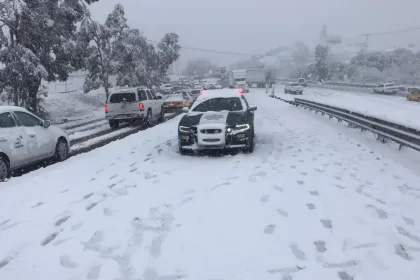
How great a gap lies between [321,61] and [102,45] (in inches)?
2890

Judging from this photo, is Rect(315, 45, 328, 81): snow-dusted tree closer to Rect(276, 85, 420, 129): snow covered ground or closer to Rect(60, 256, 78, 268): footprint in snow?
Rect(276, 85, 420, 129): snow covered ground

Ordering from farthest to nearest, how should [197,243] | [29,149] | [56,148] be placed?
1. [56,148]
2. [29,149]
3. [197,243]

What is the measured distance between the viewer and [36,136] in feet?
28.5

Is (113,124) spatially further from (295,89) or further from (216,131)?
(295,89)

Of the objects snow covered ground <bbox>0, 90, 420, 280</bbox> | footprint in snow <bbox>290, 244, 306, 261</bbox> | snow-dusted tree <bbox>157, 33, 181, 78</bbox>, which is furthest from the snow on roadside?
snow-dusted tree <bbox>157, 33, 181, 78</bbox>

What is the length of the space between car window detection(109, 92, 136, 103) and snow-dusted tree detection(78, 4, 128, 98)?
12221 mm

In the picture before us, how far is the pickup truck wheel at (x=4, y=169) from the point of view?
24.3 feet

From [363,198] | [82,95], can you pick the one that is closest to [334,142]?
[363,198]

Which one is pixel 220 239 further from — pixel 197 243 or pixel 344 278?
pixel 344 278

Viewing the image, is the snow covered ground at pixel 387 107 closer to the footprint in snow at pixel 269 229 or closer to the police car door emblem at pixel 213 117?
the police car door emblem at pixel 213 117

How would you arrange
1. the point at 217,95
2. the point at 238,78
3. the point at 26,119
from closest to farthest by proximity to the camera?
1. the point at 26,119
2. the point at 217,95
3. the point at 238,78

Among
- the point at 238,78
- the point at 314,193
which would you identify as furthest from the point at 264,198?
the point at 238,78

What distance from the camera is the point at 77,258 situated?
13.4 ft

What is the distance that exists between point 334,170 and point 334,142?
3819mm
